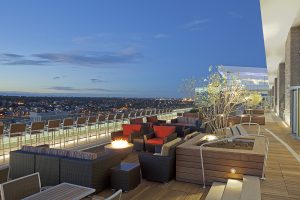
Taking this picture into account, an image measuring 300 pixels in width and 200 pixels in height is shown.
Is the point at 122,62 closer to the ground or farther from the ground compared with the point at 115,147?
farther from the ground

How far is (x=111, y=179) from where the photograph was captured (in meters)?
4.93

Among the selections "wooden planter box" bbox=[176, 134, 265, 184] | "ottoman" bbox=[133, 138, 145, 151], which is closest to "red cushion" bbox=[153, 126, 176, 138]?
"ottoman" bbox=[133, 138, 145, 151]

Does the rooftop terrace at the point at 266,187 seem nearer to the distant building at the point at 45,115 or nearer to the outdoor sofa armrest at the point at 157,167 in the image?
the outdoor sofa armrest at the point at 157,167

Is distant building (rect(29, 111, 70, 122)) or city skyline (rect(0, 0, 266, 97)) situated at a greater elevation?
city skyline (rect(0, 0, 266, 97))

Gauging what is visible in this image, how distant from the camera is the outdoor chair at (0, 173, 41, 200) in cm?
293

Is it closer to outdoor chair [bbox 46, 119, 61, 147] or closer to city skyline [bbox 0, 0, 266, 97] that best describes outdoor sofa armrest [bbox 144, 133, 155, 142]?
city skyline [bbox 0, 0, 266, 97]

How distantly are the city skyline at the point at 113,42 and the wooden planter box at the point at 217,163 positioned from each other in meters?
3.69

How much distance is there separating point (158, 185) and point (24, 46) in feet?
69.9

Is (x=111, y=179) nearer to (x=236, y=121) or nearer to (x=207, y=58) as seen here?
(x=236, y=121)

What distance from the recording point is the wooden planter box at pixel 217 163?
483 centimetres

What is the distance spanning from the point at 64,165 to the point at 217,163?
2.76 meters

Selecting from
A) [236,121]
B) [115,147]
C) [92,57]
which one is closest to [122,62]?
[92,57]

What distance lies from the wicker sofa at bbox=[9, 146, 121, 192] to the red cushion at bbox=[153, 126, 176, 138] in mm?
3631

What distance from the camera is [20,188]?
3.12 metres
